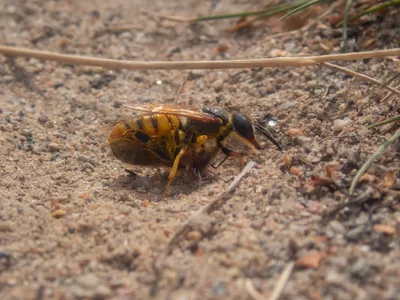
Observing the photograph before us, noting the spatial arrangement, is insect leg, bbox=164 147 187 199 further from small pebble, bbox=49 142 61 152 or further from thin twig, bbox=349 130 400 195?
thin twig, bbox=349 130 400 195

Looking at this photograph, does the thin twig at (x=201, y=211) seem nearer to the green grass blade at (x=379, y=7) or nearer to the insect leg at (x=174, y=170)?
the insect leg at (x=174, y=170)

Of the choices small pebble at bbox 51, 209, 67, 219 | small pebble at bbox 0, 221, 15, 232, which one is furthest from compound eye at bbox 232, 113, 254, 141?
small pebble at bbox 0, 221, 15, 232

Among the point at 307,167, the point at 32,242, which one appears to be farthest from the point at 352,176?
the point at 32,242

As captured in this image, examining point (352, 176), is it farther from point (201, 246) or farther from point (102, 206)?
point (102, 206)

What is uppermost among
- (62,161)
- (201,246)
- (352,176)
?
(352,176)

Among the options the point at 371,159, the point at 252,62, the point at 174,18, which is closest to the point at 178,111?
the point at 252,62

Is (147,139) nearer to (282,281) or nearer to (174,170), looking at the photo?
(174,170)
